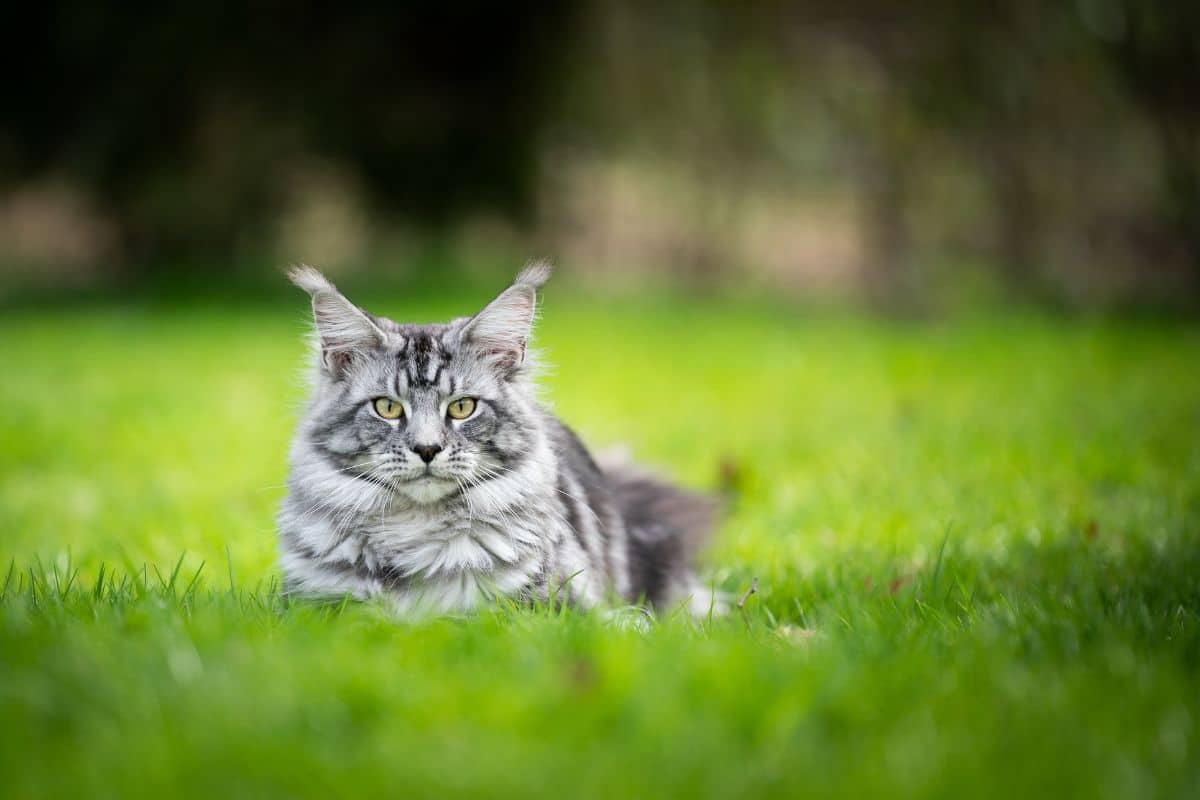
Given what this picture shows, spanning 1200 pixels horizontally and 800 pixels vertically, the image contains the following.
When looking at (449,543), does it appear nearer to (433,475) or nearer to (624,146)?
(433,475)

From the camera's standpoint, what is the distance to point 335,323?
122 inches

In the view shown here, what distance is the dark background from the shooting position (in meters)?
10.1

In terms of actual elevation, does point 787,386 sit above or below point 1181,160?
below

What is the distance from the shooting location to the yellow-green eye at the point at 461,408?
3.04 metres

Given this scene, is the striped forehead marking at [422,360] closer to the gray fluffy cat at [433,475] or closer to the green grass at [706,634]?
the gray fluffy cat at [433,475]

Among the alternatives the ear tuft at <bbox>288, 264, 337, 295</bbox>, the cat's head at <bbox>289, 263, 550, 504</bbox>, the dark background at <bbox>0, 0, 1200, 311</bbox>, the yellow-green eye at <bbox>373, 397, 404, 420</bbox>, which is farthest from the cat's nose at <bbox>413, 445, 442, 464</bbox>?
the dark background at <bbox>0, 0, 1200, 311</bbox>

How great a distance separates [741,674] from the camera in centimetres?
223

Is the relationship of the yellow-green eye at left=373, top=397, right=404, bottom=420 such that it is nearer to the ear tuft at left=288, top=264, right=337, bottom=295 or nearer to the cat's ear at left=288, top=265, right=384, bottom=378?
the cat's ear at left=288, top=265, right=384, bottom=378

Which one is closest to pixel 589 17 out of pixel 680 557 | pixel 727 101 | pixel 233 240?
pixel 727 101

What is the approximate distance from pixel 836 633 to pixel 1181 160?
9.01 meters

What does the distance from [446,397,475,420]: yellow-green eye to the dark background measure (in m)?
8.26

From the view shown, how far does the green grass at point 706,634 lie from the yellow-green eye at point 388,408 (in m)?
0.58

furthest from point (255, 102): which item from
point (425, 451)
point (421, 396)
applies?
point (425, 451)

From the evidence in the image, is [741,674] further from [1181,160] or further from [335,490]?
[1181,160]
